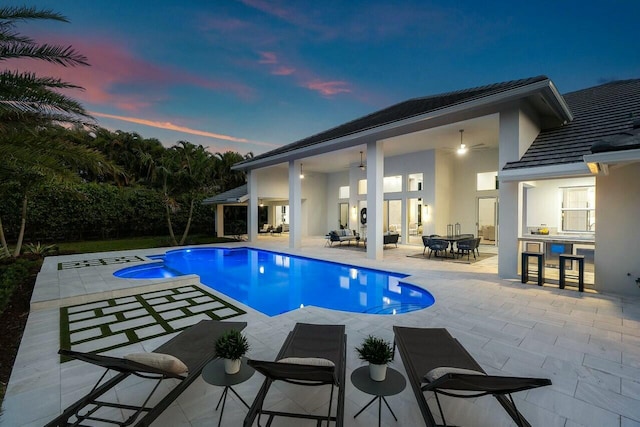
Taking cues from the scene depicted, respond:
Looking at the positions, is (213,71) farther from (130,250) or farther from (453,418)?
(453,418)

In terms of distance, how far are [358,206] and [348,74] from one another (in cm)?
989

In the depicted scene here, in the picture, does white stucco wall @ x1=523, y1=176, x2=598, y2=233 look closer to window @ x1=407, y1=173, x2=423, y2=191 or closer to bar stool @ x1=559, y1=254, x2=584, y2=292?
bar stool @ x1=559, y1=254, x2=584, y2=292

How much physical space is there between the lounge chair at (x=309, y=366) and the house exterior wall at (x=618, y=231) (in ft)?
22.9

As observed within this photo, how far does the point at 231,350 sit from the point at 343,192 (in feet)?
61.9

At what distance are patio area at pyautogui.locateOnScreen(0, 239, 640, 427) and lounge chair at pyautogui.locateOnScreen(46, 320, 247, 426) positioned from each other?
0.24 meters

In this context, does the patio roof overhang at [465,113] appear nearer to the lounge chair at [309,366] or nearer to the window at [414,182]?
the window at [414,182]

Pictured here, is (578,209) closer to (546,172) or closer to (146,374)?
(546,172)

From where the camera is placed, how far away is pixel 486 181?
1481 cm

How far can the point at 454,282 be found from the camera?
7672 millimetres

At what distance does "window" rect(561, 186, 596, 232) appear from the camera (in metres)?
9.46

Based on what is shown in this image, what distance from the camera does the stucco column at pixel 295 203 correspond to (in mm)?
14812

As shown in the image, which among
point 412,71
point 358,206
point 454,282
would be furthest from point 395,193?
point 412,71

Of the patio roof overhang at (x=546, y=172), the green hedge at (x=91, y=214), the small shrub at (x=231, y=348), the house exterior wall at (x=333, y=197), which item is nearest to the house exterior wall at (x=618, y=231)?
the patio roof overhang at (x=546, y=172)

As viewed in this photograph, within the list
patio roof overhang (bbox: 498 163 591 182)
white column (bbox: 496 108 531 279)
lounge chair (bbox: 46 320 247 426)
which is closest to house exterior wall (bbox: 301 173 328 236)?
white column (bbox: 496 108 531 279)
